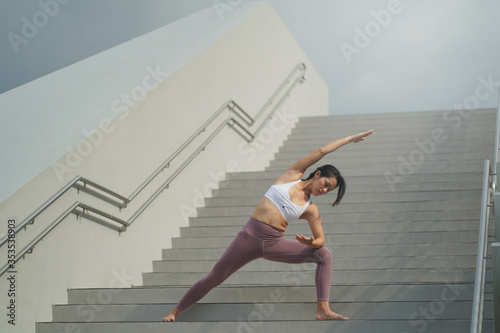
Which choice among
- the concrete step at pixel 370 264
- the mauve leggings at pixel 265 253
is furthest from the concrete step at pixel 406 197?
the mauve leggings at pixel 265 253

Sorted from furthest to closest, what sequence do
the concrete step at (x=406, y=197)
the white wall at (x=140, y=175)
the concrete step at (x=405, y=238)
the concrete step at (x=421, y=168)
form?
the concrete step at (x=421, y=168)
the concrete step at (x=406, y=197)
the concrete step at (x=405, y=238)
the white wall at (x=140, y=175)

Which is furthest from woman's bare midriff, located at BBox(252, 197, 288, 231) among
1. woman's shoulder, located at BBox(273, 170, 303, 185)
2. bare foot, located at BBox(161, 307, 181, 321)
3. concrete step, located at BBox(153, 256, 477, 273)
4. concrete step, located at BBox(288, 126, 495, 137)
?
concrete step, located at BBox(288, 126, 495, 137)

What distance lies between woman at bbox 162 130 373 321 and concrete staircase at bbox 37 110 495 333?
0.96 ft

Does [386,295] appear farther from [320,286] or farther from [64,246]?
[64,246]

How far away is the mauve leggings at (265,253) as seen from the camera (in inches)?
157

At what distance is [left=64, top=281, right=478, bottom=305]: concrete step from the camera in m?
4.22

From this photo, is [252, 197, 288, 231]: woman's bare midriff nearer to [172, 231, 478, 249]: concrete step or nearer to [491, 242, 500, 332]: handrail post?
[491, 242, 500, 332]: handrail post

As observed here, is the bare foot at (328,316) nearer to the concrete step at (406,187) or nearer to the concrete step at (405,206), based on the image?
the concrete step at (405,206)

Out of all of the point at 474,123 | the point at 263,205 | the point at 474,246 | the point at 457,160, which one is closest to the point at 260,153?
the point at 457,160

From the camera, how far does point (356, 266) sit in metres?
5.02

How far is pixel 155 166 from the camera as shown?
5.88 m

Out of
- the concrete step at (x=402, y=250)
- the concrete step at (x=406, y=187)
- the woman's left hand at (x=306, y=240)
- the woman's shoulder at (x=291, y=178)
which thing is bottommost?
the woman's left hand at (x=306, y=240)

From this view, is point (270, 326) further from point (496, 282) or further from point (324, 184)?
point (496, 282)

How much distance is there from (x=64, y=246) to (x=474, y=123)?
6821 millimetres
